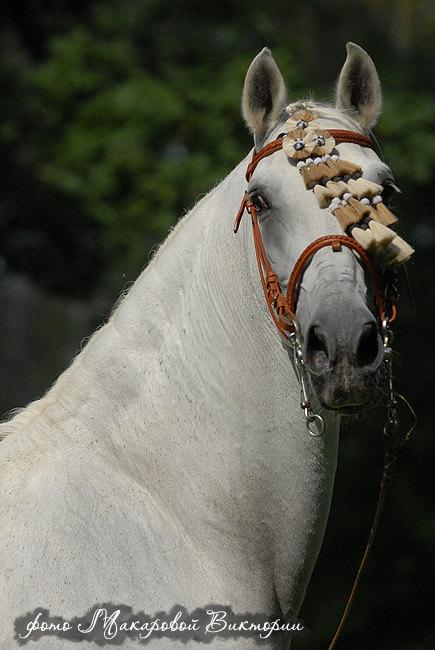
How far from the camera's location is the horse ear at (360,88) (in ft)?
9.50

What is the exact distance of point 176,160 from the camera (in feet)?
28.7

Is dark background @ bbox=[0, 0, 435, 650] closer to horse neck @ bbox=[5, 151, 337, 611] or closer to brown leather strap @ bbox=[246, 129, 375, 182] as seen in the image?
brown leather strap @ bbox=[246, 129, 375, 182]

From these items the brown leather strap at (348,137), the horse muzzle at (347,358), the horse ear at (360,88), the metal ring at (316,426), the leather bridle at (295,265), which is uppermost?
the horse ear at (360,88)

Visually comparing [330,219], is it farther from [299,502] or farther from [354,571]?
[354,571]

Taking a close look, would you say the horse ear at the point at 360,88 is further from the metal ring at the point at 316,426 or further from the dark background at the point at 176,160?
the dark background at the point at 176,160

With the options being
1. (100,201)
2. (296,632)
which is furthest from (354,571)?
(296,632)

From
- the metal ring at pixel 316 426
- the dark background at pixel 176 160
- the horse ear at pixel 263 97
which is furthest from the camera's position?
the dark background at pixel 176 160

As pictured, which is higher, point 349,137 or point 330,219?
point 349,137

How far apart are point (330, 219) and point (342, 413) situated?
634mm

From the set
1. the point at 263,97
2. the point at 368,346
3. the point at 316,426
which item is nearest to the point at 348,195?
the point at 368,346

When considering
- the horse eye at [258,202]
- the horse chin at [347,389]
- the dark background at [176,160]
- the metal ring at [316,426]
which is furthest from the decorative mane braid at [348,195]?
the dark background at [176,160]

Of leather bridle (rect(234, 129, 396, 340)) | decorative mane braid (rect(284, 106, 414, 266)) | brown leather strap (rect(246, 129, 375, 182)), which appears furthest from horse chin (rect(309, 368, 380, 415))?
brown leather strap (rect(246, 129, 375, 182))

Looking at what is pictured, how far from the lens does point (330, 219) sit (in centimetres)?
253

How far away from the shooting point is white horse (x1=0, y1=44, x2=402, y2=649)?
244 cm
